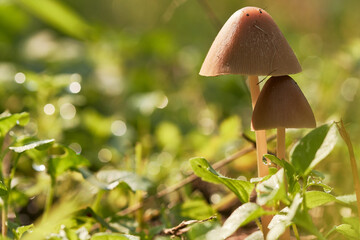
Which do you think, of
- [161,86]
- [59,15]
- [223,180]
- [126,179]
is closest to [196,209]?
[126,179]

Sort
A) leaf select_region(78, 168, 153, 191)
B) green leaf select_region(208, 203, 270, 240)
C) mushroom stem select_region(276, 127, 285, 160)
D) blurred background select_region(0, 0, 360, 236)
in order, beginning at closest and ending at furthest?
green leaf select_region(208, 203, 270, 240) < mushroom stem select_region(276, 127, 285, 160) < leaf select_region(78, 168, 153, 191) < blurred background select_region(0, 0, 360, 236)

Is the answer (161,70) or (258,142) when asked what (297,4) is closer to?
(161,70)

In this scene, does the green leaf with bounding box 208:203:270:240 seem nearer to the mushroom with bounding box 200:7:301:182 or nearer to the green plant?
the green plant

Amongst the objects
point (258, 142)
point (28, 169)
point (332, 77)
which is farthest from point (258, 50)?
point (332, 77)

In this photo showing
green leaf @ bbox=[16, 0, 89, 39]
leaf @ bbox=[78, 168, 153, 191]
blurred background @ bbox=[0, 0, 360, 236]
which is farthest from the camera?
green leaf @ bbox=[16, 0, 89, 39]

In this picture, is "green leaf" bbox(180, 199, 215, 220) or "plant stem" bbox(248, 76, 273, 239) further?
"green leaf" bbox(180, 199, 215, 220)

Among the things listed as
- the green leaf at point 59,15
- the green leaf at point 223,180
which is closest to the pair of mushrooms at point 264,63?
the green leaf at point 223,180

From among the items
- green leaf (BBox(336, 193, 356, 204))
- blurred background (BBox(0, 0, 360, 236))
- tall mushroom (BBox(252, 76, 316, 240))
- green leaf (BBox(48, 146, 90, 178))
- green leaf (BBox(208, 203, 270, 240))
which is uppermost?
tall mushroom (BBox(252, 76, 316, 240))

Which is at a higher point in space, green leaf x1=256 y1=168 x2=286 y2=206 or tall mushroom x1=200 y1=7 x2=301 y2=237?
tall mushroom x1=200 y1=7 x2=301 y2=237

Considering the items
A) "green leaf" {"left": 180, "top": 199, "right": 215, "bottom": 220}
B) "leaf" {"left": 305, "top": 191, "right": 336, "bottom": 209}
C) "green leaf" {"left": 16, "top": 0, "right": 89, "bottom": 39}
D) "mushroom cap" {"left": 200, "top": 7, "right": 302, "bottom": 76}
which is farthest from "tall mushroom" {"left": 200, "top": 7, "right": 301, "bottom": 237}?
"green leaf" {"left": 16, "top": 0, "right": 89, "bottom": 39}
